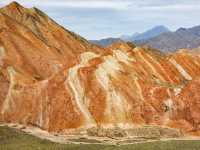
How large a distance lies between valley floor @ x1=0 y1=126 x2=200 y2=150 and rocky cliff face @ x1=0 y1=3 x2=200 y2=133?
1169 cm

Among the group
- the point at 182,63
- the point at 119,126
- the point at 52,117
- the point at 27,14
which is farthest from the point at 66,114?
the point at 27,14

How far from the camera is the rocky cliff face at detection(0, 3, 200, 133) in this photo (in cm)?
8288

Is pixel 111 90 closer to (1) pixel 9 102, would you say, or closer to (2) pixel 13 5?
(1) pixel 9 102

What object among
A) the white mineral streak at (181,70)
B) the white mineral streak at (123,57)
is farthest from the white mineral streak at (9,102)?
the white mineral streak at (181,70)

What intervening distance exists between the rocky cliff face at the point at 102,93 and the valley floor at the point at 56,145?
1169 cm

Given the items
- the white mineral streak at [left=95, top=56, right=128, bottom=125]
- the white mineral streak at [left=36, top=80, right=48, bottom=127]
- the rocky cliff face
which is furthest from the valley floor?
the white mineral streak at [left=36, top=80, right=48, bottom=127]

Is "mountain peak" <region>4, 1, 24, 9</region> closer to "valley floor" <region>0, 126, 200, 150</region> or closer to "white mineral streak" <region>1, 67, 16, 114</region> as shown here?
"white mineral streak" <region>1, 67, 16, 114</region>

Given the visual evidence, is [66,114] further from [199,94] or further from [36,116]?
[199,94]

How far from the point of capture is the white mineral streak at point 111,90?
82.7 metres

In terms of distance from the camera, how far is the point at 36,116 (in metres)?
87.3

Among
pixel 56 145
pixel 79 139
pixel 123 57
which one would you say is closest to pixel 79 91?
pixel 123 57

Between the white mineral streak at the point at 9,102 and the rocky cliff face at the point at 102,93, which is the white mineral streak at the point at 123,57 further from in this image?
the white mineral streak at the point at 9,102

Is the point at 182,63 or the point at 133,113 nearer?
the point at 133,113

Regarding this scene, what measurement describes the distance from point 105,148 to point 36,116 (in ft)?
86.1
